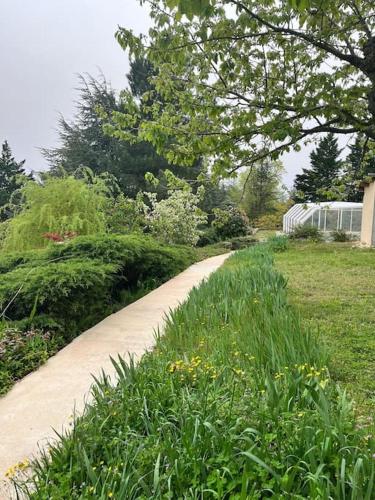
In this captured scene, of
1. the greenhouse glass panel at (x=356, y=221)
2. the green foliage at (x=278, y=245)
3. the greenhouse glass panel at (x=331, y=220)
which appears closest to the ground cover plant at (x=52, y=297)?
the green foliage at (x=278, y=245)

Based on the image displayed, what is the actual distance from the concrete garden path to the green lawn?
6.08ft

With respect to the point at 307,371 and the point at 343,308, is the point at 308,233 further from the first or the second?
the point at 307,371

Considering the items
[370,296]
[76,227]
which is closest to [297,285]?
[370,296]

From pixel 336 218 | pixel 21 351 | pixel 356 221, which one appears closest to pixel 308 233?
pixel 336 218

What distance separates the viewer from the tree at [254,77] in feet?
13.5

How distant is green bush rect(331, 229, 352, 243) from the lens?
1736cm

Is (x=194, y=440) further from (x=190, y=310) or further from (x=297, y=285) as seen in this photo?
(x=297, y=285)

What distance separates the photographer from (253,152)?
16.1 ft

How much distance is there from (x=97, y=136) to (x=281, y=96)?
2185cm

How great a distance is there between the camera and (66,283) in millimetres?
4441

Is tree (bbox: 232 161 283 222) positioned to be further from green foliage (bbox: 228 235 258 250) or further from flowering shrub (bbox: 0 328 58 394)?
flowering shrub (bbox: 0 328 58 394)

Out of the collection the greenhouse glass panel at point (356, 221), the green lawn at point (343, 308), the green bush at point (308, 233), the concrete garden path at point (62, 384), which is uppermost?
the greenhouse glass panel at point (356, 221)

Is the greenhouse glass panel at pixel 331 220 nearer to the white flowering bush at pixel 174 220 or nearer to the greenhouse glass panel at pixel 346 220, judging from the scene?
the greenhouse glass panel at pixel 346 220

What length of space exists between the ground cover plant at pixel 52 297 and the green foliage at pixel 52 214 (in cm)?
198
